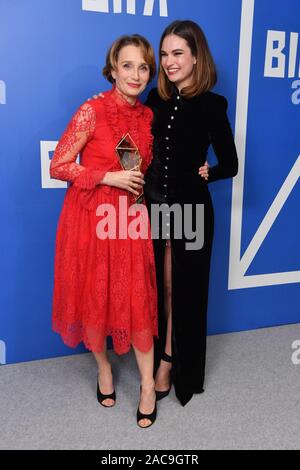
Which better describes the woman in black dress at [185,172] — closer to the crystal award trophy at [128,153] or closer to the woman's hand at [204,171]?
the woman's hand at [204,171]

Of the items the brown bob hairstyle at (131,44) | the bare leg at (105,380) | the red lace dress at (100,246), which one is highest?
the brown bob hairstyle at (131,44)

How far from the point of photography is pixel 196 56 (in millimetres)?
1581

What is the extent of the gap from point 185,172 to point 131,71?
426 millimetres

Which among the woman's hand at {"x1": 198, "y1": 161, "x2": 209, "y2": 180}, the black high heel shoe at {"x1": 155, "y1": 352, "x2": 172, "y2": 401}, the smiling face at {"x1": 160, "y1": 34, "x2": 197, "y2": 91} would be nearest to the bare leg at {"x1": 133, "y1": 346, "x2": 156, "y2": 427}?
the black high heel shoe at {"x1": 155, "y1": 352, "x2": 172, "y2": 401}

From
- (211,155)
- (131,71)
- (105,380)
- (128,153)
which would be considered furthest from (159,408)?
(131,71)

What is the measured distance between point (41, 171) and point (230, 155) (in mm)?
844

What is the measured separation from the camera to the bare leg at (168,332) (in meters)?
1.83

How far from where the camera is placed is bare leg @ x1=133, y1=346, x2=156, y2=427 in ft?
5.66

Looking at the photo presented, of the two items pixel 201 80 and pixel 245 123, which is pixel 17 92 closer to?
pixel 201 80

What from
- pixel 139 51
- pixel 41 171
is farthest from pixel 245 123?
pixel 41 171

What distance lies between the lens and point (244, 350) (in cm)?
230

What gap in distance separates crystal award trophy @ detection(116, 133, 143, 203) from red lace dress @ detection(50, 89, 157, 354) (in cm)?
2

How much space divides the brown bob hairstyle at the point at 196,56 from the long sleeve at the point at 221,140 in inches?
3.4

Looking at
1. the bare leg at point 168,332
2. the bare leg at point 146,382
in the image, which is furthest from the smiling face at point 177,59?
the bare leg at point 146,382
